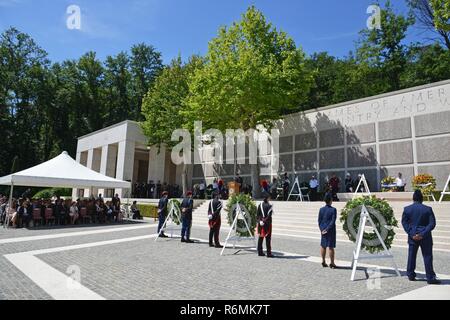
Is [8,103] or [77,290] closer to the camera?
[77,290]

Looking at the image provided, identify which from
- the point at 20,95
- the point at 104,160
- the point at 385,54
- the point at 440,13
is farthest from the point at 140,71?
the point at 440,13

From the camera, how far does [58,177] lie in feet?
56.5

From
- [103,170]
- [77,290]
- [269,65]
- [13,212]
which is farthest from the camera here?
[103,170]

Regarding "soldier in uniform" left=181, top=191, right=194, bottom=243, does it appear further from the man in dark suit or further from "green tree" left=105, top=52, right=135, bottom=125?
"green tree" left=105, top=52, right=135, bottom=125

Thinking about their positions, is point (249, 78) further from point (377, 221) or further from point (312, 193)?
point (377, 221)

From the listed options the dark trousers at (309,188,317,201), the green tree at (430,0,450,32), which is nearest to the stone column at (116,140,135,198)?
the dark trousers at (309,188,317,201)

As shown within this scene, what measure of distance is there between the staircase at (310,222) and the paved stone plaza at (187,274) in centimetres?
108

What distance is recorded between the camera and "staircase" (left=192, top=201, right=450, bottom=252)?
37.5 feet

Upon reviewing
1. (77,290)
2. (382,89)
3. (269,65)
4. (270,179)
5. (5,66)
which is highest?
(5,66)

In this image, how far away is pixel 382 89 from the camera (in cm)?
3700

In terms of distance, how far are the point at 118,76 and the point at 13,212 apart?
42.8 meters
